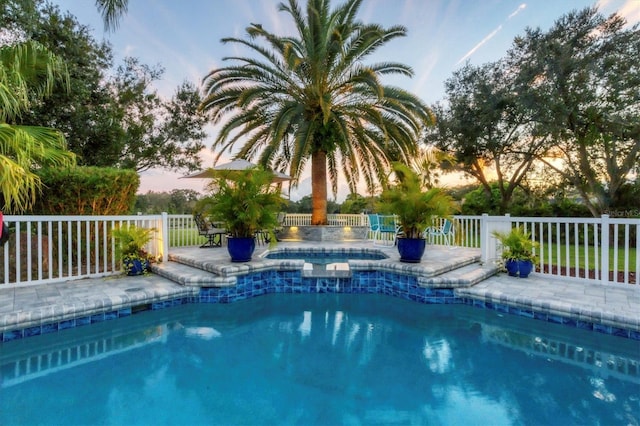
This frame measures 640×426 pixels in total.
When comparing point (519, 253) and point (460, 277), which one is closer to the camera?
point (460, 277)

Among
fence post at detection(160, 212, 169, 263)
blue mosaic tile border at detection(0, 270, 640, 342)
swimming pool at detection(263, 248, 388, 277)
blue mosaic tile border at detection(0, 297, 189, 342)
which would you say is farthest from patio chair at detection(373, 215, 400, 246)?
fence post at detection(160, 212, 169, 263)

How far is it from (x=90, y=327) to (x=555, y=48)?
46.8 ft

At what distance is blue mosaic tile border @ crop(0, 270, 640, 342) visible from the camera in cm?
376

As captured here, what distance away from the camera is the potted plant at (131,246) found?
17.2ft

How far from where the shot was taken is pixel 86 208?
19.5 feet

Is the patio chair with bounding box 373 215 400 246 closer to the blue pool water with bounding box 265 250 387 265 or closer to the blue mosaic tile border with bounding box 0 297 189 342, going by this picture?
the blue pool water with bounding box 265 250 387 265

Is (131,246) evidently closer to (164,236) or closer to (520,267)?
(164,236)

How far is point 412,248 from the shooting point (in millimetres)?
5500

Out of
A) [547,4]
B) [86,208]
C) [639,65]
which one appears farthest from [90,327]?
[639,65]

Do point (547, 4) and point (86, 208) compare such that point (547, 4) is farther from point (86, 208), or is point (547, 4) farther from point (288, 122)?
point (86, 208)

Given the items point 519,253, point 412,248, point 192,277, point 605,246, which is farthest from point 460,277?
point 192,277

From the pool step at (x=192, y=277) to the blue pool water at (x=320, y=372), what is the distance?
0.65 meters

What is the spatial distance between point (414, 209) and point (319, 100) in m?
4.56

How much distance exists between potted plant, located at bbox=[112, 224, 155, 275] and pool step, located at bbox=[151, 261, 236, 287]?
32cm
